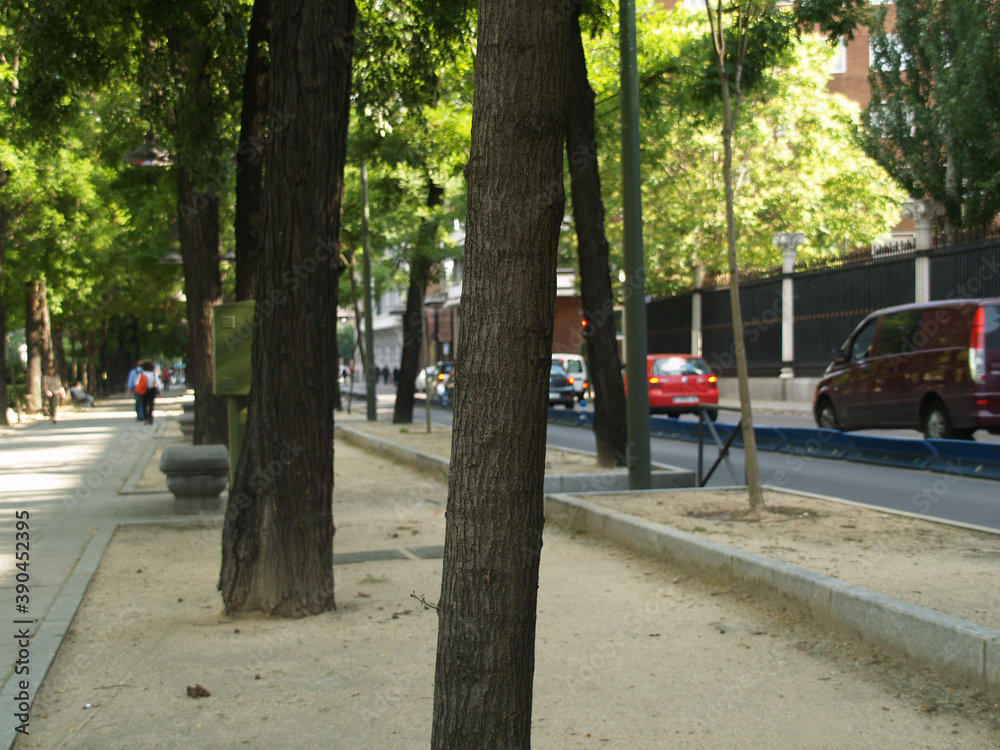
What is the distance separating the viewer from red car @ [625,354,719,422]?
23.6m

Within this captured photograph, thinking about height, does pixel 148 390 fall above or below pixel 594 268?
below

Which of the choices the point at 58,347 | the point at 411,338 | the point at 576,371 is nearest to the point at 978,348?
the point at 411,338

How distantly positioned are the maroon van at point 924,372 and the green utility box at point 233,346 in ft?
30.8

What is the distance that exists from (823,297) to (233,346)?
23879 millimetres

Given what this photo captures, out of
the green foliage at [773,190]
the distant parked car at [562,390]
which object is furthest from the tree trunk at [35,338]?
the green foliage at [773,190]

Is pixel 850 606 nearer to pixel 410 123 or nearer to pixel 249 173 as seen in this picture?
pixel 249 173

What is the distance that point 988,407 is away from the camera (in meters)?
12.6

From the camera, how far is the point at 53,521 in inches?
411

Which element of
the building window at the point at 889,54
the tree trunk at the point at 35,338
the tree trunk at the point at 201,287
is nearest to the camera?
the tree trunk at the point at 201,287

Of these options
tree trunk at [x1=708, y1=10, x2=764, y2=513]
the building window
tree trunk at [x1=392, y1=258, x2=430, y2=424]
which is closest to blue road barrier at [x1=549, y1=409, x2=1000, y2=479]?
tree trunk at [x1=708, y1=10, x2=764, y2=513]

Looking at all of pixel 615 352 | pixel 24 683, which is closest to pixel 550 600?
pixel 24 683

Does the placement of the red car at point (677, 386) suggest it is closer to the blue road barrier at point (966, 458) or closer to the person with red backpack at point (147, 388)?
the blue road barrier at point (966, 458)

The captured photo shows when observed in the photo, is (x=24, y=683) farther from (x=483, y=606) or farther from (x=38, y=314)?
(x=38, y=314)

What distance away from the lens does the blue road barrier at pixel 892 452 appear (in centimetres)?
1245
